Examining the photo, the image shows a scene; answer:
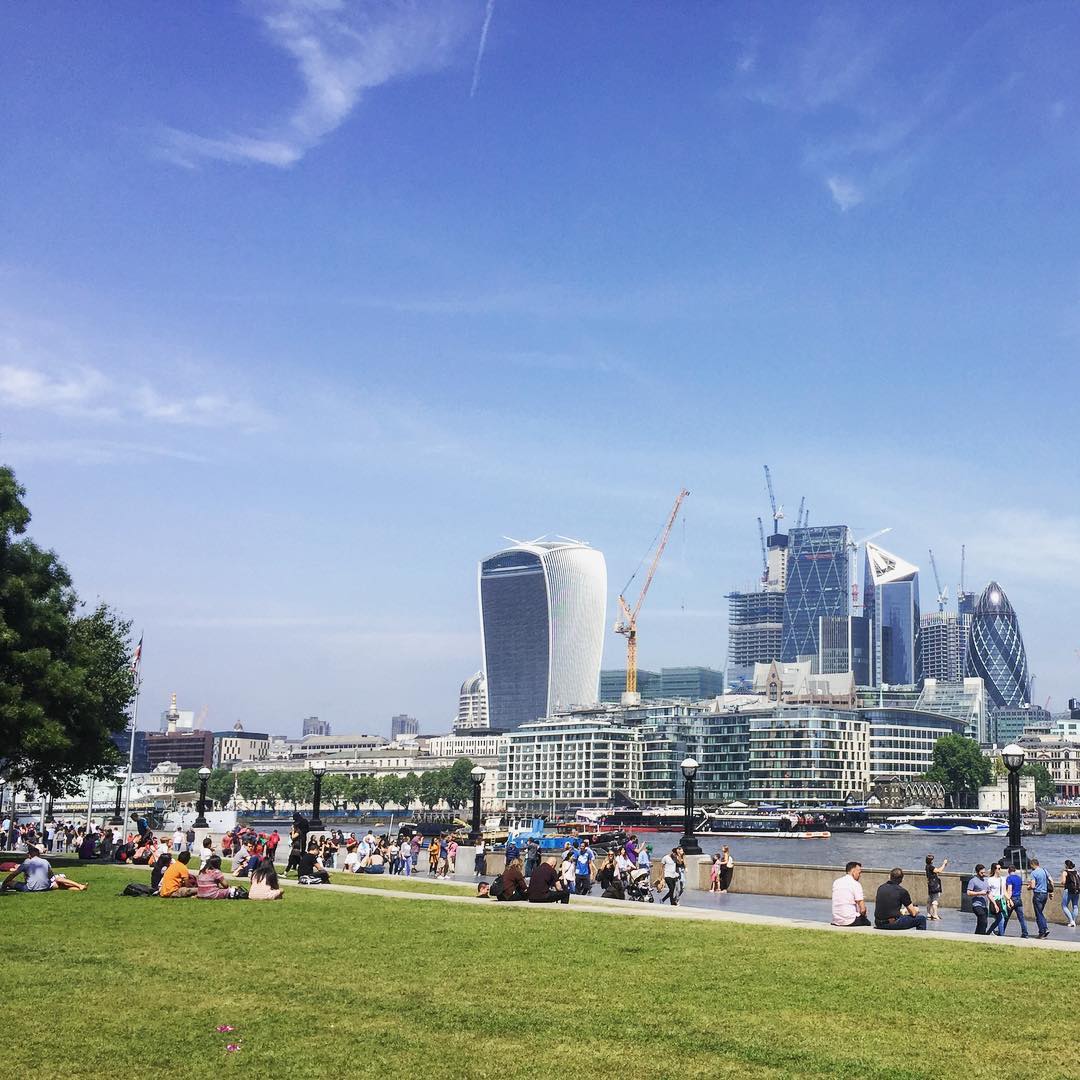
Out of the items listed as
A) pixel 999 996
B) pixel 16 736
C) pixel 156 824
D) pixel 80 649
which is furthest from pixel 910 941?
pixel 156 824

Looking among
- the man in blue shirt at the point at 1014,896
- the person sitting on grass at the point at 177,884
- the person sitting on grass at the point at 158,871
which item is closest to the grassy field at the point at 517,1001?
the man in blue shirt at the point at 1014,896

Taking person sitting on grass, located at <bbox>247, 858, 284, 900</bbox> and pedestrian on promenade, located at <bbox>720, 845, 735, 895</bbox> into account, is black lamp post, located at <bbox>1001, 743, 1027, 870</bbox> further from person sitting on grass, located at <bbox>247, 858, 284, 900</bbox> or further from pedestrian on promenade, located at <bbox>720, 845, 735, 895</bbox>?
person sitting on grass, located at <bbox>247, 858, 284, 900</bbox>

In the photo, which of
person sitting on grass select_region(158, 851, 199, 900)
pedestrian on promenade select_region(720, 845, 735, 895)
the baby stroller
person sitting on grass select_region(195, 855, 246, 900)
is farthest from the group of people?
person sitting on grass select_region(158, 851, 199, 900)

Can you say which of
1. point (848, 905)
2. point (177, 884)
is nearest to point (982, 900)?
point (848, 905)

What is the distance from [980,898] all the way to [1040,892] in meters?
1.44

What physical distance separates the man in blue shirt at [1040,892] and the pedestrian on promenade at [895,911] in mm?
3596

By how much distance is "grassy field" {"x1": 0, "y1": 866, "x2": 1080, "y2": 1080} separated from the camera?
1241 cm

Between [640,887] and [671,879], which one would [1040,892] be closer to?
[671,879]

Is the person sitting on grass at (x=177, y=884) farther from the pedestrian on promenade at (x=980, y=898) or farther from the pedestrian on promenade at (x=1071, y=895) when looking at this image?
the pedestrian on promenade at (x=1071, y=895)

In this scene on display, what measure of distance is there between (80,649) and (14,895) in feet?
57.0

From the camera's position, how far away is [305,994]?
52.3 feet

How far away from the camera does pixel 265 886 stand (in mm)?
30547

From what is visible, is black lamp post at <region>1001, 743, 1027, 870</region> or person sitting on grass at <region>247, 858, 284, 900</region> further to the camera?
black lamp post at <region>1001, 743, 1027, 870</region>

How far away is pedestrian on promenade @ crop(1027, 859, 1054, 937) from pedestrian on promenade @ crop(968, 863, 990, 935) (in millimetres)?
1039
